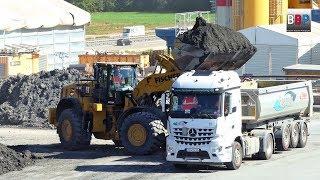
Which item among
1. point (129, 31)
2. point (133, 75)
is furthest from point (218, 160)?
point (129, 31)

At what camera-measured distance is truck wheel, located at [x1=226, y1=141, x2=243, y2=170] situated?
2675 centimetres

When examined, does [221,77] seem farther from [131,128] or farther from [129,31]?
[129,31]

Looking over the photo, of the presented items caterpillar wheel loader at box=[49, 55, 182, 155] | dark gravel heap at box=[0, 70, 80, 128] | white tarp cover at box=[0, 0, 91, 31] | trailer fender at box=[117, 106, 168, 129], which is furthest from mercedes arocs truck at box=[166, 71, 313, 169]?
white tarp cover at box=[0, 0, 91, 31]

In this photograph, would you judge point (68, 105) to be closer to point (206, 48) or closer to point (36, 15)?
point (206, 48)

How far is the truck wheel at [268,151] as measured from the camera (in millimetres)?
29000

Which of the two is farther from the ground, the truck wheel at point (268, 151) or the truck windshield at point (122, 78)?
the truck windshield at point (122, 78)

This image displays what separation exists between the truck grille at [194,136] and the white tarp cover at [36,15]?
37.9 meters

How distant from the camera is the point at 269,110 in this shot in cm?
2955

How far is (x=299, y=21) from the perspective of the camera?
148 ft

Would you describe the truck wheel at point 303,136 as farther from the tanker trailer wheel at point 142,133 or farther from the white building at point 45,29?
the white building at point 45,29

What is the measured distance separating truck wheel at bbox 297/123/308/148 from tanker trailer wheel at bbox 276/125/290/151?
2.99 feet

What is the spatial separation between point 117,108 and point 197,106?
504 cm

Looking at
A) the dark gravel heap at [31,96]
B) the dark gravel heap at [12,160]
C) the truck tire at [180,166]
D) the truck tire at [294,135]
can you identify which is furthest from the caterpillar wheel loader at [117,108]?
the dark gravel heap at [31,96]

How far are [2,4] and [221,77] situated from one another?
146 feet
